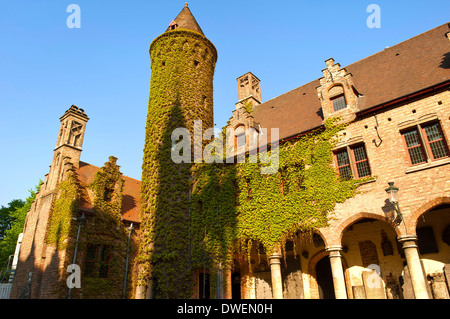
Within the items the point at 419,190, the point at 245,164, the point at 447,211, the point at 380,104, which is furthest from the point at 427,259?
the point at 245,164

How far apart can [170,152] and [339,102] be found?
30.4ft

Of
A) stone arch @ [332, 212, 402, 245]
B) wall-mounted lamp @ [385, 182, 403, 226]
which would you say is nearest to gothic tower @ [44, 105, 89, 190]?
stone arch @ [332, 212, 402, 245]

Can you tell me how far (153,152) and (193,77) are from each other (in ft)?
18.0

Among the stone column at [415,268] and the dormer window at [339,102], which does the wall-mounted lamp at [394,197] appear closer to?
the stone column at [415,268]

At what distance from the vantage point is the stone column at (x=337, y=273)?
1268 cm

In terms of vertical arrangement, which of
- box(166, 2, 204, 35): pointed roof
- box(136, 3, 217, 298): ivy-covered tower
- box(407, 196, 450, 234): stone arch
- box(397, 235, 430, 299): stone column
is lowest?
box(397, 235, 430, 299): stone column

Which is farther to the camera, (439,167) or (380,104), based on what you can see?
(380,104)

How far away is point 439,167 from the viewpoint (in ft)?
39.3

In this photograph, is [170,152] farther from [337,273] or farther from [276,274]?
[337,273]

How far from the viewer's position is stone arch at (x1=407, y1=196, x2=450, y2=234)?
11.6 m

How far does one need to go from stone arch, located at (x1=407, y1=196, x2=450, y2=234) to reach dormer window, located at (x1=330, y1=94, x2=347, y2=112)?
5.77 m

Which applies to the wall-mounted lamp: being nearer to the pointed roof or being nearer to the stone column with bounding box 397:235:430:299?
the stone column with bounding box 397:235:430:299

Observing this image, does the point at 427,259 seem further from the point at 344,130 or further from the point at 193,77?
the point at 193,77
